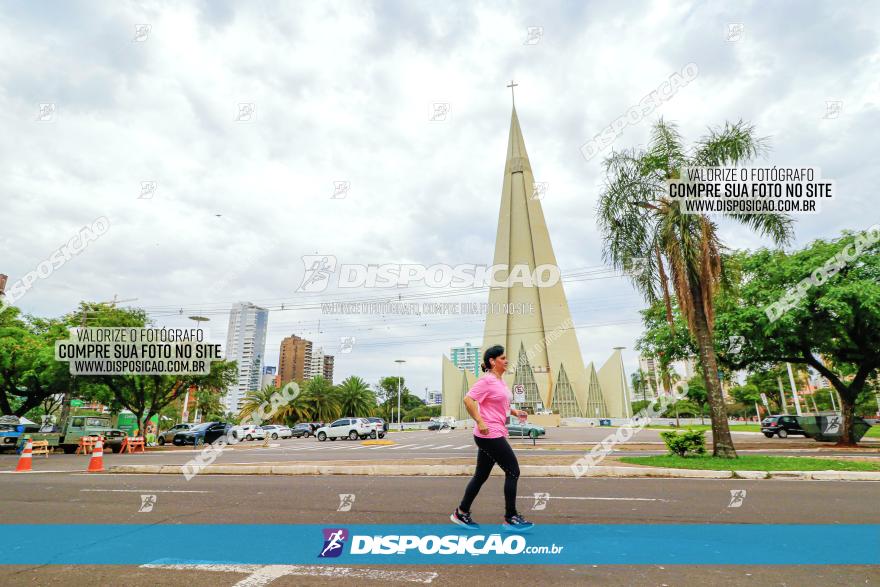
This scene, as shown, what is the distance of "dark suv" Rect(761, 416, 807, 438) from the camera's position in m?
26.9

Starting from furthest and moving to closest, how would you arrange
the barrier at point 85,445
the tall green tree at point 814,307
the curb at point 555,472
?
the barrier at point 85,445 → the tall green tree at point 814,307 → the curb at point 555,472

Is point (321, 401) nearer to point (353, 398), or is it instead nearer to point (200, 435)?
point (353, 398)

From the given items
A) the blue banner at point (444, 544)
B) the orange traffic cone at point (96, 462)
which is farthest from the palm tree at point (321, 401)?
the blue banner at point (444, 544)

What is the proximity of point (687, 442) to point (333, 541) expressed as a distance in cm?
1199

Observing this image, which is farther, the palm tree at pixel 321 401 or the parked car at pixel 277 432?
the palm tree at pixel 321 401

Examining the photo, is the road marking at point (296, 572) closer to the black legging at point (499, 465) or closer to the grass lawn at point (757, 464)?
the black legging at point (499, 465)

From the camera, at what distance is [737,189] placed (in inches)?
513

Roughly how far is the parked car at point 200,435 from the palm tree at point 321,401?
28.2 meters

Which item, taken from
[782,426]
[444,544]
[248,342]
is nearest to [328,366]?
[248,342]

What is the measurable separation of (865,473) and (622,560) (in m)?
9.39

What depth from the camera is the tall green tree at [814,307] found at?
16.4 metres

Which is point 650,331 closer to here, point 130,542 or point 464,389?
point 130,542

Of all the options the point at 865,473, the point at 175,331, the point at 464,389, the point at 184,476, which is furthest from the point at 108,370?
the point at 464,389

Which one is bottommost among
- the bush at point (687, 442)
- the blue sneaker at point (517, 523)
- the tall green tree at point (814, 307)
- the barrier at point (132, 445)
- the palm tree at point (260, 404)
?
the barrier at point (132, 445)
